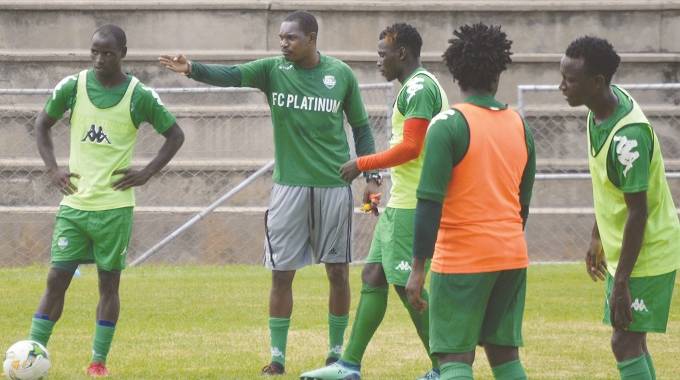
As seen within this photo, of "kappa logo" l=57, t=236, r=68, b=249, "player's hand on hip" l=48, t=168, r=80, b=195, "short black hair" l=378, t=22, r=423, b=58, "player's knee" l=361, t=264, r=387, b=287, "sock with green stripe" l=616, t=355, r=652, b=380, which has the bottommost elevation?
"player's knee" l=361, t=264, r=387, b=287

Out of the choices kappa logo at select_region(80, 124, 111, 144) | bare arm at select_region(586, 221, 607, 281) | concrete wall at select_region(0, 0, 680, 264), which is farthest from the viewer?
concrete wall at select_region(0, 0, 680, 264)

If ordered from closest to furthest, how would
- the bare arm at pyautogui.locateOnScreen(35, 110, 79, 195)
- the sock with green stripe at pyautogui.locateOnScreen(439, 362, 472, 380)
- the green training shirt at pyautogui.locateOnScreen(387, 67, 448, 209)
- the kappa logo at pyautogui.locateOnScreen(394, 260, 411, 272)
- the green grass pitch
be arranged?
the sock with green stripe at pyautogui.locateOnScreen(439, 362, 472, 380)
the green training shirt at pyautogui.locateOnScreen(387, 67, 448, 209)
the kappa logo at pyautogui.locateOnScreen(394, 260, 411, 272)
the bare arm at pyautogui.locateOnScreen(35, 110, 79, 195)
the green grass pitch

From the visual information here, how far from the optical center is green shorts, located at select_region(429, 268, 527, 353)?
620cm

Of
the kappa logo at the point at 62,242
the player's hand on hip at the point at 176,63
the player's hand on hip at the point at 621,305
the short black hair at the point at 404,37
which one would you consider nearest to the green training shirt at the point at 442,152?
the player's hand on hip at the point at 621,305

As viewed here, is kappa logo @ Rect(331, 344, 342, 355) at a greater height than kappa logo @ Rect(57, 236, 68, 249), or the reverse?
kappa logo @ Rect(57, 236, 68, 249)

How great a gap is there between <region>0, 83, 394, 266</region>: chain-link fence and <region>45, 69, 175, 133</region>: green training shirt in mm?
8249

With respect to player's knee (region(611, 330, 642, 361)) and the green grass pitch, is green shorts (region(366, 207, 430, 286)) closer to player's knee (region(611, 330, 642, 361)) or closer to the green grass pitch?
the green grass pitch

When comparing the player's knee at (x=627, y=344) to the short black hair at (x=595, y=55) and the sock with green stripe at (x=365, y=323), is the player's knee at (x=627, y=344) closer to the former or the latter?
the short black hair at (x=595, y=55)

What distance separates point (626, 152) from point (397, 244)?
87.7 inches

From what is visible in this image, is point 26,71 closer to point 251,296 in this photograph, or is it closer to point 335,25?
point 335,25

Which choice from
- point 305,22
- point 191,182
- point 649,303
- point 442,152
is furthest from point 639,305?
point 191,182

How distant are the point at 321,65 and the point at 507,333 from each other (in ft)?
10.6

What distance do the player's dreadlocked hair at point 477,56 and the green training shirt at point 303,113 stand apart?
8.73ft

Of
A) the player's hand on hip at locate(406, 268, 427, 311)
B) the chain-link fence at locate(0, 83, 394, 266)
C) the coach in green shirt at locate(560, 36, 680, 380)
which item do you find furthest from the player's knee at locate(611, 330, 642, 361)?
the chain-link fence at locate(0, 83, 394, 266)
